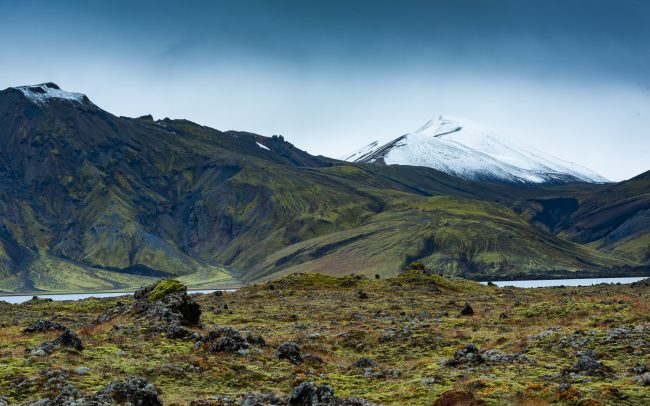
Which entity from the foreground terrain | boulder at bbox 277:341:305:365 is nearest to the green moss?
the foreground terrain

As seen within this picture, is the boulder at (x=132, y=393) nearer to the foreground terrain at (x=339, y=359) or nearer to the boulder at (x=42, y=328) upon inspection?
the foreground terrain at (x=339, y=359)

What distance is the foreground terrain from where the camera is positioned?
23.9 metres

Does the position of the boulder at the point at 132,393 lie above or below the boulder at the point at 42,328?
above

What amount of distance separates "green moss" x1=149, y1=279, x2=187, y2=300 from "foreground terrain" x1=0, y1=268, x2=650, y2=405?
0.18m

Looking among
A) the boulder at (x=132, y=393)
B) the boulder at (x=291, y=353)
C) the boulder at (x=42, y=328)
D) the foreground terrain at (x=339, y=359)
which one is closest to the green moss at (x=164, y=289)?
the foreground terrain at (x=339, y=359)

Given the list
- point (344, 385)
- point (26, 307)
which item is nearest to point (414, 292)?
point (26, 307)

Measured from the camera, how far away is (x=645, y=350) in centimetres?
3003

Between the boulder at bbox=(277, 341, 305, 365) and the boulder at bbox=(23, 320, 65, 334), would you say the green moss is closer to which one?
the boulder at bbox=(23, 320, 65, 334)

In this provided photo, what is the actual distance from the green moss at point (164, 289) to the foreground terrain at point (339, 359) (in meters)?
0.18

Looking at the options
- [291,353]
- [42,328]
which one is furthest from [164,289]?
[291,353]

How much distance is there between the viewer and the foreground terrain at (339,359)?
23.9 metres

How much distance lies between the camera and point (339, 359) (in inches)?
1421

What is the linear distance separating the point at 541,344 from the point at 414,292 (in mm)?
57231

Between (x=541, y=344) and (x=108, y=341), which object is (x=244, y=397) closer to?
(x=108, y=341)
